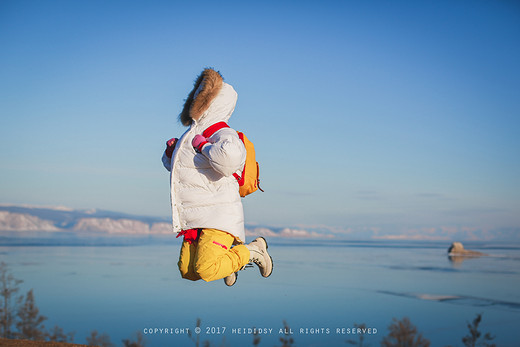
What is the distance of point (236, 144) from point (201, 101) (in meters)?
0.48

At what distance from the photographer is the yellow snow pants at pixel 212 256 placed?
304 centimetres

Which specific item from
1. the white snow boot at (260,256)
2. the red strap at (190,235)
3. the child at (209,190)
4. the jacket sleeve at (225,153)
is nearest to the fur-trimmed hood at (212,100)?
the child at (209,190)

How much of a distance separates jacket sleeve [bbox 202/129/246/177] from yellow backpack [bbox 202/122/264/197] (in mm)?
184

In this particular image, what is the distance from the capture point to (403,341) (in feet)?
26.1

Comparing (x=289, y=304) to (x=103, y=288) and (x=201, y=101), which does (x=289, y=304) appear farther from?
(x=201, y=101)

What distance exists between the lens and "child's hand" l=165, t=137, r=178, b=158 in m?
3.42

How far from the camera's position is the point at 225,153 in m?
2.98

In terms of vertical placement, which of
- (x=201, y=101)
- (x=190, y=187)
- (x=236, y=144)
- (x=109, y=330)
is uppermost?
(x=201, y=101)

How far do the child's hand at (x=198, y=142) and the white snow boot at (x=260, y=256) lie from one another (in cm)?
77

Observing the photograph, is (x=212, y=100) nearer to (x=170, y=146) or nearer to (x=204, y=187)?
(x=170, y=146)

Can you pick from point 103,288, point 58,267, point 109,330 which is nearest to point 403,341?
point 109,330

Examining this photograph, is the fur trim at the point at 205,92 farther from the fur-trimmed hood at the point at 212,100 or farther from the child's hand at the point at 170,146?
the child's hand at the point at 170,146

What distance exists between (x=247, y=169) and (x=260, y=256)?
61 centimetres

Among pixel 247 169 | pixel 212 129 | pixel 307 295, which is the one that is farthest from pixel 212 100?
pixel 307 295
